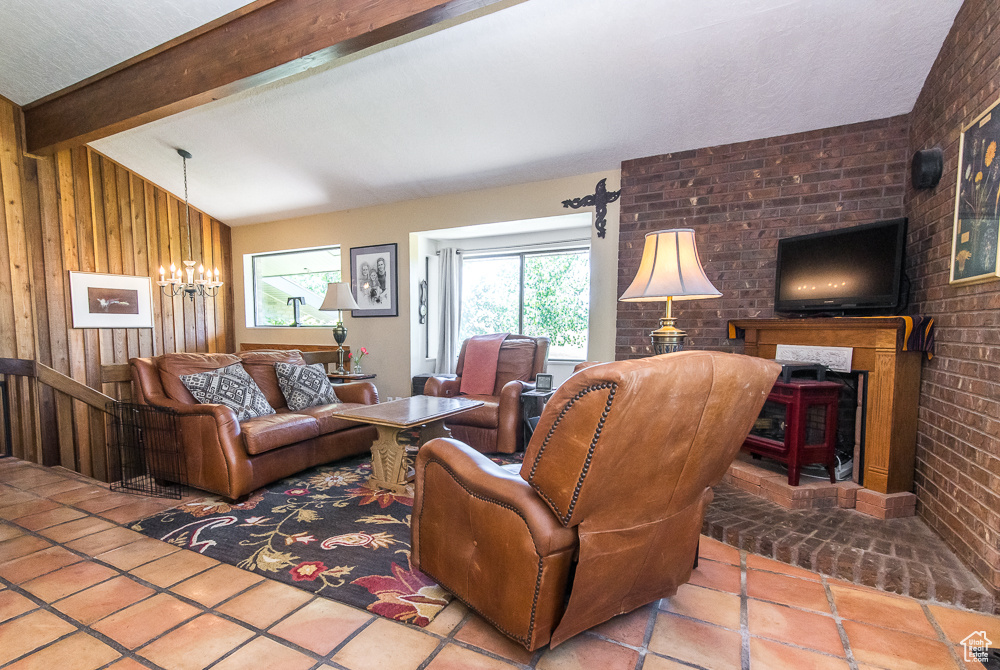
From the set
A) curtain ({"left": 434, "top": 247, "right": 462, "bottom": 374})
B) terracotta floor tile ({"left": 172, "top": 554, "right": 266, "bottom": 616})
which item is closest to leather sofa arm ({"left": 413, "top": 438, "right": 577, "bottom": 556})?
terracotta floor tile ({"left": 172, "top": 554, "right": 266, "bottom": 616})

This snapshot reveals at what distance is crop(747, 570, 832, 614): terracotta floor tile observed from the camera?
1.72 metres

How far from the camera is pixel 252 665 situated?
4.48 feet

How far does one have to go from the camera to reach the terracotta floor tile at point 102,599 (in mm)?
1607

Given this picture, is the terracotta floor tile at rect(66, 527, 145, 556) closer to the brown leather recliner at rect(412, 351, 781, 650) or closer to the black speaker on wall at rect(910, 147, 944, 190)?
the brown leather recliner at rect(412, 351, 781, 650)

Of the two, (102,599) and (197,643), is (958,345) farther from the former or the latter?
(102,599)

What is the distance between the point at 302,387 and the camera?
3463 millimetres

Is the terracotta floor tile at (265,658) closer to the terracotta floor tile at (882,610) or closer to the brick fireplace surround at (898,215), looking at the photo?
the terracotta floor tile at (882,610)

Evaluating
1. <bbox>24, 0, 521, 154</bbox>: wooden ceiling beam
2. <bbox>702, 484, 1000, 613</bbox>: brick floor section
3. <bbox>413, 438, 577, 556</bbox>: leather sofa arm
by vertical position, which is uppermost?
<bbox>24, 0, 521, 154</bbox>: wooden ceiling beam

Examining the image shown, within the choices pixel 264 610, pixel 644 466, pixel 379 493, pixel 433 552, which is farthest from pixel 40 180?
pixel 644 466

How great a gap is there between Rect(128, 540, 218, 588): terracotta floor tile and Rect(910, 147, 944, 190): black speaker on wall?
4.07m

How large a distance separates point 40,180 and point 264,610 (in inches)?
196

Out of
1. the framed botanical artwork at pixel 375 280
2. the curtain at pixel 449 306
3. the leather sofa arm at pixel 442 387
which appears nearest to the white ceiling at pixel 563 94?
the framed botanical artwork at pixel 375 280

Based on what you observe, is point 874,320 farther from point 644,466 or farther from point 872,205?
point 644,466

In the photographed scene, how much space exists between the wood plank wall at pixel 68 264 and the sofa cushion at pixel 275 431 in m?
1.18
